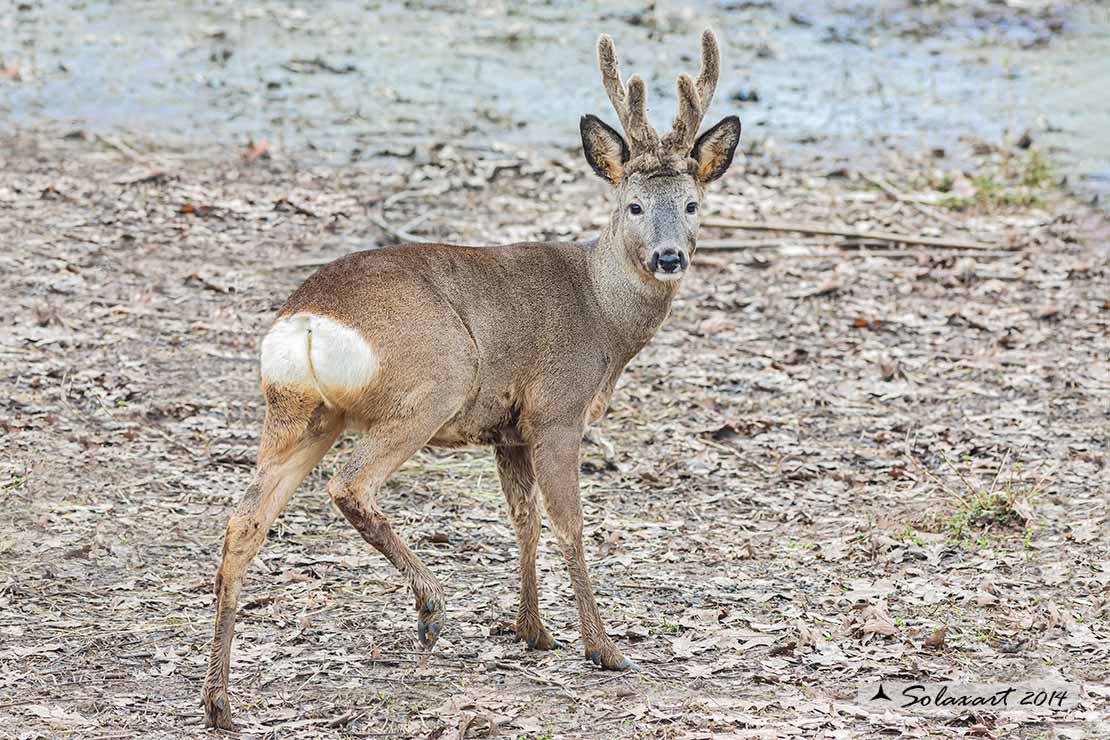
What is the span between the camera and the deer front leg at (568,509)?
19.2 feet

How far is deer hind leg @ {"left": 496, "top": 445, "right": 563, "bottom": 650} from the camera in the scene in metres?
6.05

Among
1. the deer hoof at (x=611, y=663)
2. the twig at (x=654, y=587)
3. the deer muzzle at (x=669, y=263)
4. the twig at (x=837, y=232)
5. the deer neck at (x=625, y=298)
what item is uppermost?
the deer muzzle at (x=669, y=263)

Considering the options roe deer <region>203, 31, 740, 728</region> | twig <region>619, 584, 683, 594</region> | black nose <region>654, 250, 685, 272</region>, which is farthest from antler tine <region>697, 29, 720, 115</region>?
twig <region>619, 584, 683, 594</region>

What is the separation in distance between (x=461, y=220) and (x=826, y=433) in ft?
13.4

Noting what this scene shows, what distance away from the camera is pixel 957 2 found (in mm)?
20109

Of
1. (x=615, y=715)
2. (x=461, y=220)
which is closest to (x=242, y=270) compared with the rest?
(x=461, y=220)

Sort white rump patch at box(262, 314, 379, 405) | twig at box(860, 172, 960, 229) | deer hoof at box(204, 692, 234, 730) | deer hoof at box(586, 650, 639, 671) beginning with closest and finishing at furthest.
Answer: deer hoof at box(204, 692, 234, 730), white rump patch at box(262, 314, 379, 405), deer hoof at box(586, 650, 639, 671), twig at box(860, 172, 960, 229)

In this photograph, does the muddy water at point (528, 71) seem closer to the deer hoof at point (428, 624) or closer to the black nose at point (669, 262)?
the black nose at point (669, 262)

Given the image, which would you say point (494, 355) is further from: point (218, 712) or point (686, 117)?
point (218, 712)

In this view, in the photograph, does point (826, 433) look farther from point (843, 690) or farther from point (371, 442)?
point (371, 442)

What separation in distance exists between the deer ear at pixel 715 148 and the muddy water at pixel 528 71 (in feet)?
23.1

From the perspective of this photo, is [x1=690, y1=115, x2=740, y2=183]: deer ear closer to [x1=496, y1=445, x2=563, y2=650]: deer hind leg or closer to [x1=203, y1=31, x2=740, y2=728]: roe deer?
[x1=203, y1=31, x2=740, y2=728]: roe deer

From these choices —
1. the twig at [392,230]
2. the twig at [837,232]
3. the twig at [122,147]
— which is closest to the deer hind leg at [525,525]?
the twig at [392,230]

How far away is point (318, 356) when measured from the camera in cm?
522
